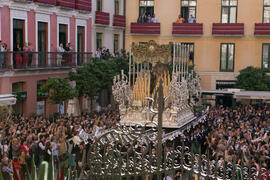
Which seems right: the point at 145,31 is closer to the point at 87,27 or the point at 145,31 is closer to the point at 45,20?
the point at 87,27

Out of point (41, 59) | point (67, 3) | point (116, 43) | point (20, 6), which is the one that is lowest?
point (41, 59)

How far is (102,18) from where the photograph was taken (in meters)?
36.0

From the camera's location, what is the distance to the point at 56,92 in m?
25.1

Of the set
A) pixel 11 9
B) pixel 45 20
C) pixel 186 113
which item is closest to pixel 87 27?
pixel 45 20

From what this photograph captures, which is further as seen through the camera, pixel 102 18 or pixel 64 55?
pixel 102 18

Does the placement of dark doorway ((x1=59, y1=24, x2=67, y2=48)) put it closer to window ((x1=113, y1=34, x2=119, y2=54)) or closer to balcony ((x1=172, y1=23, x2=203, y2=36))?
window ((x1=113, y1=34, x2=119, y2=54))

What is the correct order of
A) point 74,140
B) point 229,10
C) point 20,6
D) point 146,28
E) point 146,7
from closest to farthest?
1. point 74,140
2. point 20,6
3. point 229,10
4. point 146,28
5. point 146,7

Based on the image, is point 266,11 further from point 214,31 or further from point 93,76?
point 93,76

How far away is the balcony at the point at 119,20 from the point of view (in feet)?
126

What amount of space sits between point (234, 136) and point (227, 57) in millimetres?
20607

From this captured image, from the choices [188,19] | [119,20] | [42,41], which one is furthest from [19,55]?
[188,19]

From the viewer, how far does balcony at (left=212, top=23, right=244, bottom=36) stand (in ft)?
125

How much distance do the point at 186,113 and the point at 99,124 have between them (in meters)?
4.66

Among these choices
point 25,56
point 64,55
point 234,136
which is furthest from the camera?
point 64,55
